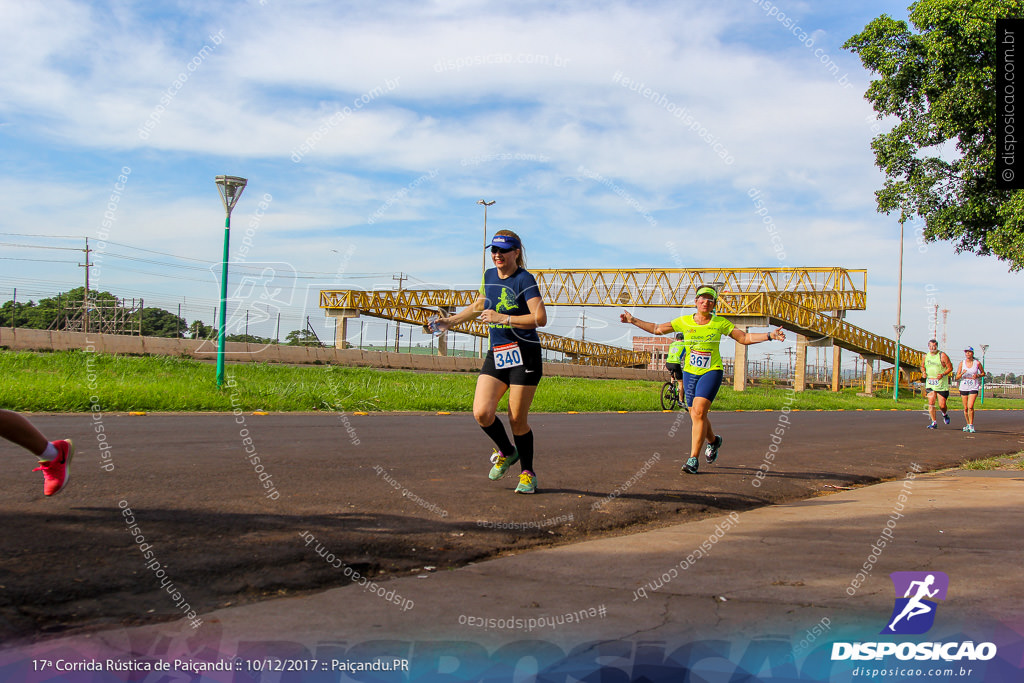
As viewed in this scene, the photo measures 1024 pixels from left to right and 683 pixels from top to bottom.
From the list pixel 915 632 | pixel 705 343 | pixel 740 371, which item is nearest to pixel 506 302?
pixel 705 343

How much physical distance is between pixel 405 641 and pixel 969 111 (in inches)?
693

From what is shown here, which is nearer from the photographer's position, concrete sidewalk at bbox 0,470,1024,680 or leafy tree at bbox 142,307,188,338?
concrete sidewalk at bbox 0,470,1024,680

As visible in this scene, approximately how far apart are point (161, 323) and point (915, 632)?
33713 mm

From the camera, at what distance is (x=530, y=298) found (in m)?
6.38

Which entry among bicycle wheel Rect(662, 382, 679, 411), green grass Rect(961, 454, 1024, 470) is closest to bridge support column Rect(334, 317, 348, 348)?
bicycle wheel Rect(662, 382, 679, 411)

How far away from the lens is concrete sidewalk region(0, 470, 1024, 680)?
296cm

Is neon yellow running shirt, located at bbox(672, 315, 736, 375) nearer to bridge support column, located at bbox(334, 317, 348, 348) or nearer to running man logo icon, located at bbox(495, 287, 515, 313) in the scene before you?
running man logo icon, located at bbox(495, 287, 515, 313)

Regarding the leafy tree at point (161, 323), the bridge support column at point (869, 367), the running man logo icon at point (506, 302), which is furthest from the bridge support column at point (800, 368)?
the running man logo icon at point (506, 302)

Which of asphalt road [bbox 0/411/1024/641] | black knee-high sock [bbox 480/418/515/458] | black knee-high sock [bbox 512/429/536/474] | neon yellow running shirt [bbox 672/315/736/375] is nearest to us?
asphalt road [bbox 0/411/1024/641]

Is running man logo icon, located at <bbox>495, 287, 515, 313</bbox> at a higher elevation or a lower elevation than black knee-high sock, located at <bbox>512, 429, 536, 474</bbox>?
higher

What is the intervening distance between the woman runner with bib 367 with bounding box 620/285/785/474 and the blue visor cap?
6.73 feet

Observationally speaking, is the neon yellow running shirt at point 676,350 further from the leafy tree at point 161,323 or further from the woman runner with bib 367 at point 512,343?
the leafy tree at point 161,323

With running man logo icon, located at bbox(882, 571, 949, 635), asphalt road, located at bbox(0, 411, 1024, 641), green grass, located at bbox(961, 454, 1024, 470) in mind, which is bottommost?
green grass, located at bbox(961, 454, 1024, 470)

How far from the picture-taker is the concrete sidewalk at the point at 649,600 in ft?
9.73
